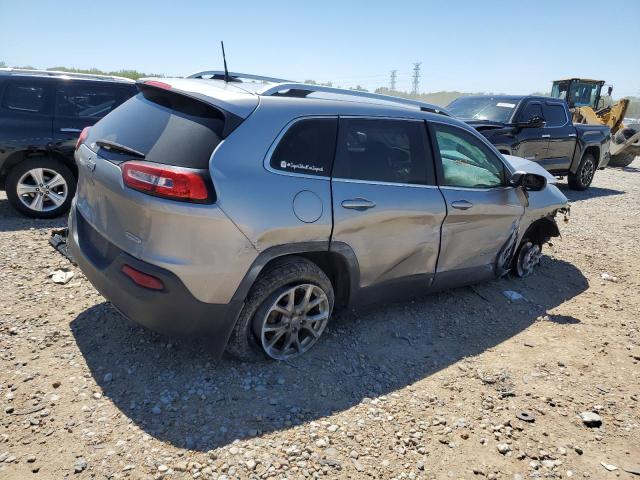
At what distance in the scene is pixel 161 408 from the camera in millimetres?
2670

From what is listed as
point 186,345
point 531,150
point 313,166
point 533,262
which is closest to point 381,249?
point 313,166

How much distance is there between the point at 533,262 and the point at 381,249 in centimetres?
271

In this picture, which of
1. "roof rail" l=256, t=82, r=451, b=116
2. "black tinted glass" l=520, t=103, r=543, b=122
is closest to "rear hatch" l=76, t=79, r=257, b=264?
"roof rail" l=256, t=82, r=451, b=116

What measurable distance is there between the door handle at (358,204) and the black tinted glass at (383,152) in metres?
0.16

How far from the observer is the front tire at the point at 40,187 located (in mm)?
5570

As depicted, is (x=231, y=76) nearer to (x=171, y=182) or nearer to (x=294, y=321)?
(x=171, y=182)

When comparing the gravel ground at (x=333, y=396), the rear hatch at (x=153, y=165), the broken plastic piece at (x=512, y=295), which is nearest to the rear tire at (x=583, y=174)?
the broken plastic piece at (x=512, y=295)

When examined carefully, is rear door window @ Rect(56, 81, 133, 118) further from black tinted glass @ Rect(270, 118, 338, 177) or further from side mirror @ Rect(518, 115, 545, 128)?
side mirror @ Rect(518, 115, 545, 128)

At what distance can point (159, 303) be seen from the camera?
8.41ft

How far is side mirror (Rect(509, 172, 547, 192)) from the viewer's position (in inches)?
164

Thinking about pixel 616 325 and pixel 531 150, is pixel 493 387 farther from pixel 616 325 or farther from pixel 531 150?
pixel 531 150

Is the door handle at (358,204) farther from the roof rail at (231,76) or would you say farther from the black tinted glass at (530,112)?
the black tinted glass at (530,112)

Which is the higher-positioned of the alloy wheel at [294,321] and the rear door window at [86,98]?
the rear door window at [86,98]

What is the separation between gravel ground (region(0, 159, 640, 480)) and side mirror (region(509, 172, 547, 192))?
3.83 ft
